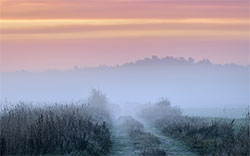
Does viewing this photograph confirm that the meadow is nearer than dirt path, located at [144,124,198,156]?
Yes

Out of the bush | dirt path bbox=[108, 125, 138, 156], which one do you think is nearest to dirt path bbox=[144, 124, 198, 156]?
dirt path bbox=[108, 125, 138, 156]

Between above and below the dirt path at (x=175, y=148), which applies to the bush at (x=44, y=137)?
above

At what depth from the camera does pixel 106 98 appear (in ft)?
260

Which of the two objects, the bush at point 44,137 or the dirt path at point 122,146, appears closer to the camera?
the bush at point 44,137

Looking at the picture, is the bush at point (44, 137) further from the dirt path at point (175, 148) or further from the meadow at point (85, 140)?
the dirt path at point (175, 148)

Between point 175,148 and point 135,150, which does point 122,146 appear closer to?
point 135,150

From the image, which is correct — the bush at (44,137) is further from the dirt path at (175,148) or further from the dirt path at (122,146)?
the dirt path at (175,148)

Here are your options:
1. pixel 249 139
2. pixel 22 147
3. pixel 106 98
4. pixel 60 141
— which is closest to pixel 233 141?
pixel 249 139

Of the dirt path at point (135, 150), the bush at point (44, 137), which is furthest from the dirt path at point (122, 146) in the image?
the bush at point (44, 137)

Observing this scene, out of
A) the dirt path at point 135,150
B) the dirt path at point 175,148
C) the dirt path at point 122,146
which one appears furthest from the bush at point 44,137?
the dirt path at point 175,148

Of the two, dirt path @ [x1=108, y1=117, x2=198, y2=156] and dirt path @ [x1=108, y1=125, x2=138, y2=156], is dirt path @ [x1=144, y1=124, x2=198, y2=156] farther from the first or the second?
dirt path @ [x1=108, y1=125, x2=138, y2=156]

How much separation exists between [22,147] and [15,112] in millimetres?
4490

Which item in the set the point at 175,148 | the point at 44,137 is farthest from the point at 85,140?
the point at 175,148

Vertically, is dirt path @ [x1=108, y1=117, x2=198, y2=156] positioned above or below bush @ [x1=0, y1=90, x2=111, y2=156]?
below
